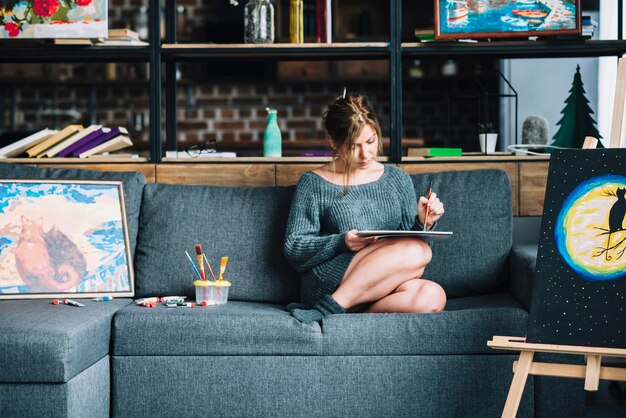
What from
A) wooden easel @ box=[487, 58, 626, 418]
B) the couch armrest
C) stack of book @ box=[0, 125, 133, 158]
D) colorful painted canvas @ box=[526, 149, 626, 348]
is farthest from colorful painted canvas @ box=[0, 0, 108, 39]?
wooden easel @ box=[487, 58, 626, 418]

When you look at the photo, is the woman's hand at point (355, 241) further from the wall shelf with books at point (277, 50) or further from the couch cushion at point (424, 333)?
the wall shelf with books at point (277, 50)

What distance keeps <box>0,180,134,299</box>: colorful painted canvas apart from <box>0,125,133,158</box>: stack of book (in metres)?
0.44

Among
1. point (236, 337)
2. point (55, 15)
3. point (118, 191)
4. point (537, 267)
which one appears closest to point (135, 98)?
point (55, 15)

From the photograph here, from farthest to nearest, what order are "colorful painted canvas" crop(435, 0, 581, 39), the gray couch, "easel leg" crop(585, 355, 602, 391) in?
"colorful painted canvas" crop(435, 0, 581, 39), the gray couch, "easel leg" crop(585, 355, 602, 391)

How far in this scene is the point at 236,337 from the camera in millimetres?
2566

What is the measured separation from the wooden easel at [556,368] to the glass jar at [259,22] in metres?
1.79

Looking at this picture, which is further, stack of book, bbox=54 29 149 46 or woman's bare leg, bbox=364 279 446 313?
stack of book, bbox=54 29 149 46

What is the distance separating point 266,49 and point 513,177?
1.15 meters

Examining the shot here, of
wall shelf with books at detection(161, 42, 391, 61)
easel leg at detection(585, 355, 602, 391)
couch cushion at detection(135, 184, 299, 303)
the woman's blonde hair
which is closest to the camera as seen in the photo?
easel leg at detection(585, 355, 602, 391)

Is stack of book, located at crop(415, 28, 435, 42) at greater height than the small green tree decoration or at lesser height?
greater

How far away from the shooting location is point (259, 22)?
11.5 ft

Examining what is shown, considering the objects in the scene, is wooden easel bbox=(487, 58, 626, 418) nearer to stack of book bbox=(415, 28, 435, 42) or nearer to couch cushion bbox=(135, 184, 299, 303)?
couch cushion bbox=(135, 184, 299, 303)

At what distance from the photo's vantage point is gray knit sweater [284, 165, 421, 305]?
9.31ft

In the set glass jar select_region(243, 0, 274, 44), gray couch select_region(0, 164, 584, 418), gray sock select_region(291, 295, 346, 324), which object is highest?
glass jar select_region(243, 0, 274, 44)
